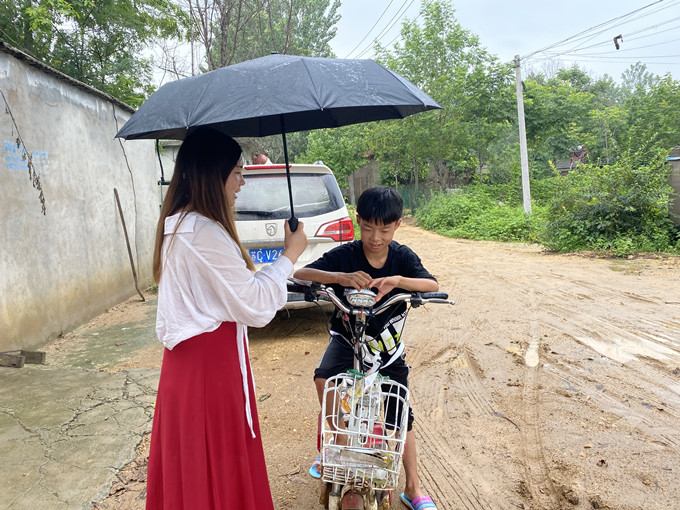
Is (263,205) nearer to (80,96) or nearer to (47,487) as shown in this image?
(47,487)

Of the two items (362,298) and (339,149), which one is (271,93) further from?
(339,149)

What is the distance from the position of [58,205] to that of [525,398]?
5.44 meters

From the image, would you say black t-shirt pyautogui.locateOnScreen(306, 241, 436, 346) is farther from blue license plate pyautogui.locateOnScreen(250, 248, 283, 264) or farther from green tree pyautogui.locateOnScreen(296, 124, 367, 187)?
green tree pyautogui.locateOnScreen(296, 124, 367, 187)

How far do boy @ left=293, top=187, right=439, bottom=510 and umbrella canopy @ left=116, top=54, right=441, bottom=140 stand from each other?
0.44 m

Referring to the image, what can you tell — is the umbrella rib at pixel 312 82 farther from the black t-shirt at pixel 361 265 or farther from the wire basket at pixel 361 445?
the wire basket at pixel 361 445

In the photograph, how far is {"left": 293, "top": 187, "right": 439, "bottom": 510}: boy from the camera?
7.13 feet

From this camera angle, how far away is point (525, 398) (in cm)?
372

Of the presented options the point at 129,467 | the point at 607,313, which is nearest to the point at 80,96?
the point at 129,467

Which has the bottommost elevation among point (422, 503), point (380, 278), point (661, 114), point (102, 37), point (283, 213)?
point (422, 503)

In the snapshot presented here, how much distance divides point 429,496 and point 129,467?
69.3 inches

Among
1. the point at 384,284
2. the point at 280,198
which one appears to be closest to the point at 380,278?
the point at 384,284

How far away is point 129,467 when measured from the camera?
290 centimetres

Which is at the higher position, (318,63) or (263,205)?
(318,63)

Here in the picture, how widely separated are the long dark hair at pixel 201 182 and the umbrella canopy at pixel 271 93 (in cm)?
13
